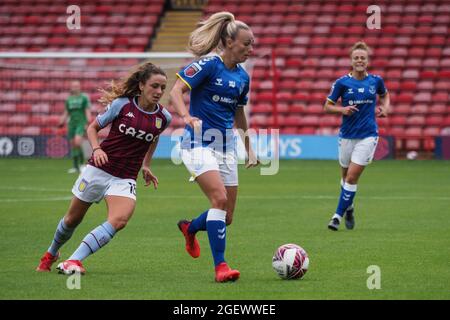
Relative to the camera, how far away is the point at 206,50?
8227 millimetres

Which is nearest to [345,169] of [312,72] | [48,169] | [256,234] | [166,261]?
[256,234]

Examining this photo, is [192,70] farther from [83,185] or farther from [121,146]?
[83,185]

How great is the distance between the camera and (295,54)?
30344 millimetres

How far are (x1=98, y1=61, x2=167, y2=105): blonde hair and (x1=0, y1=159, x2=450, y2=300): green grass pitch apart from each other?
1538 mm

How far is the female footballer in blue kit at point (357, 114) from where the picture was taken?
1240 cm

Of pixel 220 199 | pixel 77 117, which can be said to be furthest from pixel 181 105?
pixel 77 117

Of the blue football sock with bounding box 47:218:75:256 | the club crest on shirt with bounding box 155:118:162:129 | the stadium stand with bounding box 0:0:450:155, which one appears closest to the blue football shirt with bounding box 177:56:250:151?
the club crest on shirt with bounding box 155:118:162:129

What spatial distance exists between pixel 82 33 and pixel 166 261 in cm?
2441

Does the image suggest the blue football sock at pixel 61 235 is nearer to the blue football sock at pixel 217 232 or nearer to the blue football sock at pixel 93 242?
the blue football sock at pixel 93 242

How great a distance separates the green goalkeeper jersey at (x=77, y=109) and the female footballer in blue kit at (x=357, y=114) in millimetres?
11053

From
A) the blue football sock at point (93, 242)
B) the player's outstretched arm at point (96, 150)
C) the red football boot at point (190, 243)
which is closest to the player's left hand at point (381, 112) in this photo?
the red football boot at point (190, 243)

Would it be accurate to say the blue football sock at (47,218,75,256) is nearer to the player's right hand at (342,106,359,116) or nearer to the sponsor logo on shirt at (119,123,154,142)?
the sponsor logo on shirt at (119,123,154,142)

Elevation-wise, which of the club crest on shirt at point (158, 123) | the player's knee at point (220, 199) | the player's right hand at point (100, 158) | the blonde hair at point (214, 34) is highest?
the blonde hair at point (214, 34)
